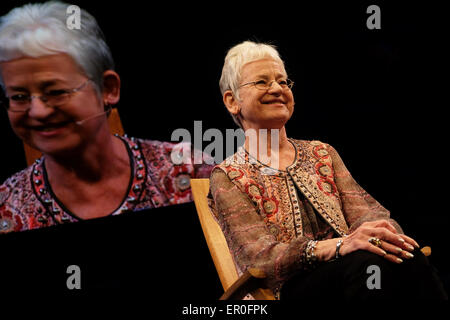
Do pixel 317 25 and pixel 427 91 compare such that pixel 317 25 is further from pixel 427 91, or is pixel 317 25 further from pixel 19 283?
pixel 19 283

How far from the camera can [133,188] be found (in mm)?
2512

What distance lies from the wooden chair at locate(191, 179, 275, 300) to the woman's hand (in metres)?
0.36

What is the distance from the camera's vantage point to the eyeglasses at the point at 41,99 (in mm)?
2248

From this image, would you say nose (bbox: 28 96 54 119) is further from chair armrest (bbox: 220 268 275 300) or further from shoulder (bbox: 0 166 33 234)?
chair armrest (bbox: 220 268 275 300)

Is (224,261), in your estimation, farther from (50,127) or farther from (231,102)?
(50,127)

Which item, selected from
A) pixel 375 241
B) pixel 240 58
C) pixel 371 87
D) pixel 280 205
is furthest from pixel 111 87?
pixel 371 87

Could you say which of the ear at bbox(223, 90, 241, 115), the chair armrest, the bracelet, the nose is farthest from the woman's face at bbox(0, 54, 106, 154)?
the bracelet

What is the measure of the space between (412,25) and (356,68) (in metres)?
0.42

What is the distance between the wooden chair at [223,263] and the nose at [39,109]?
783 millimetres

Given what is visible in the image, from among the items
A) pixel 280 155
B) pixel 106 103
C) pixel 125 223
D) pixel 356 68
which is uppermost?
pixel 356 68

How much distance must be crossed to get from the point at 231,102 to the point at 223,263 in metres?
0.78

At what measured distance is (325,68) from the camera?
3.07m
